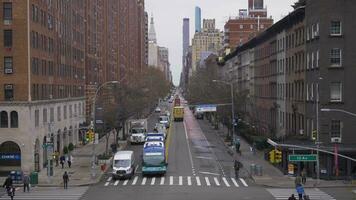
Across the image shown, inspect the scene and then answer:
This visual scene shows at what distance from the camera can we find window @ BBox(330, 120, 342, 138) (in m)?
62.6

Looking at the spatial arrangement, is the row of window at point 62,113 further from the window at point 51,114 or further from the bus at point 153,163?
the bus at point 153,163

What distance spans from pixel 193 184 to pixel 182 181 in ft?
7.27

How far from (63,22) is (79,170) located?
27.1 meters

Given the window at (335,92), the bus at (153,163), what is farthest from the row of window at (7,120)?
the window at (335,92)

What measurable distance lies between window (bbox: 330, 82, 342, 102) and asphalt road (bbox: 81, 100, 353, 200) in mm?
11616

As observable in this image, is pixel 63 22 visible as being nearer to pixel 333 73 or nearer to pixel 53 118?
pixel 53 118

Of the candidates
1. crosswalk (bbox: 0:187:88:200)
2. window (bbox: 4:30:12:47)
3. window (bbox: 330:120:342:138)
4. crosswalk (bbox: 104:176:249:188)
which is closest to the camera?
crosswalk (bbox: 0:187:88:200)

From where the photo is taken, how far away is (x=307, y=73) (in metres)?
68.8

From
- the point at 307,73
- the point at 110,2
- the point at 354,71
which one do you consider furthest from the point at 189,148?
the point at 110,2

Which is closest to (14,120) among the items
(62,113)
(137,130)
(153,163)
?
(153,163)

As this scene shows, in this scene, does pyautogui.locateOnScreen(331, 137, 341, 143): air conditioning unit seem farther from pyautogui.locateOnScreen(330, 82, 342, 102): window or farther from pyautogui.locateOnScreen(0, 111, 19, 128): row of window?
pyautogui.locateOnScreen(0, 111, 19, 128): row of window

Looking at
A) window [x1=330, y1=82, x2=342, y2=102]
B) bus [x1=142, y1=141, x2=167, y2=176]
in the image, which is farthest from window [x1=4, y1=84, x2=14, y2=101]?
window [x1=330, y1=82, x2=342, y2=102]

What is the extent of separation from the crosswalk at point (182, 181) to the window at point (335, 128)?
32.7 feet

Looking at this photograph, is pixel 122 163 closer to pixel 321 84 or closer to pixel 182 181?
pixel 182 181
